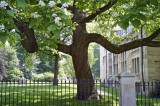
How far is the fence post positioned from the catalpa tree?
2068 millimetres

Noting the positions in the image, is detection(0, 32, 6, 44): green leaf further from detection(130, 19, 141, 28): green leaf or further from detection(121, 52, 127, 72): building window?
detection(121, 52, 127, 72): building window

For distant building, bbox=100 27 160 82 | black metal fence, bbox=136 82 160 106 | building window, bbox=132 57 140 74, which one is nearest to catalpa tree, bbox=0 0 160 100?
black metal fence, bbox=136 82 160 106

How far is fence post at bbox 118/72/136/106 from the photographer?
1004 cm

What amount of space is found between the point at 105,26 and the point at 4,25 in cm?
1530

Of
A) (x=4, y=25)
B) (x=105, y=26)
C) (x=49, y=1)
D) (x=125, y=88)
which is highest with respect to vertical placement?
(x=105, y=26)

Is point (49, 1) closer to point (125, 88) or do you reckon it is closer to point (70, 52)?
point (125, 88)

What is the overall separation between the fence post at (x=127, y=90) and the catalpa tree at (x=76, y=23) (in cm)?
207

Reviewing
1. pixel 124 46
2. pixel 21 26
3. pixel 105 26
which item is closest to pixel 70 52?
pixel 124 46

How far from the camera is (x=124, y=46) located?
14586 millimetres

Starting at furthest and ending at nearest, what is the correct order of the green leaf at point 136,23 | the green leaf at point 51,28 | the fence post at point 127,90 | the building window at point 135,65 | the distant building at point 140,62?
1. the building window at point 135,65
2. the distant building at point 140,62
3. the fence post at point 127,90
4. the green leaf at point 136,23
5. the green leaf at point 51,28

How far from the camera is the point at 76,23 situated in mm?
12000

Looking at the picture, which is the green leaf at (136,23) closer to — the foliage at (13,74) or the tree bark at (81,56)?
the tree bark at (81,56)

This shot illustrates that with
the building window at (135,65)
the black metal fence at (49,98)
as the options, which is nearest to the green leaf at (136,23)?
the black metal fence at (49,98)

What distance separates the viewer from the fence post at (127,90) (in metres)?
10.0
